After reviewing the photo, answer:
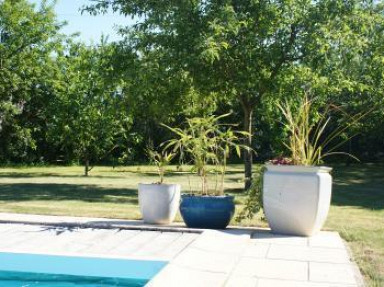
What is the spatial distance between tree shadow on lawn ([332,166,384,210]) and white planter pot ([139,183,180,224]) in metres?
4.90

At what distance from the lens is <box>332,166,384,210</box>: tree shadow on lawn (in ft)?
37.8

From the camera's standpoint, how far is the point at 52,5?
76.9 feet

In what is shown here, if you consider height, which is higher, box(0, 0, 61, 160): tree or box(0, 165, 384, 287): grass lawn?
box(0, 0, 61, 160): tree

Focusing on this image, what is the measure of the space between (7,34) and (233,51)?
12.9 m

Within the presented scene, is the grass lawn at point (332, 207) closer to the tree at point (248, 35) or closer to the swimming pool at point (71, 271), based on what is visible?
the swimming pool at point (71, 271)

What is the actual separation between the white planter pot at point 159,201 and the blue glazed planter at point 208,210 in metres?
0.30

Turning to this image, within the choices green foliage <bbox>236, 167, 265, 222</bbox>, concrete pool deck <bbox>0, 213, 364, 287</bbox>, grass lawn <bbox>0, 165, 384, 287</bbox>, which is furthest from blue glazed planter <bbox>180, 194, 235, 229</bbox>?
grass lawn <bbox>0, 165, 384, 287</bbox>

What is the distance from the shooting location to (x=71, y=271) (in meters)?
4.91

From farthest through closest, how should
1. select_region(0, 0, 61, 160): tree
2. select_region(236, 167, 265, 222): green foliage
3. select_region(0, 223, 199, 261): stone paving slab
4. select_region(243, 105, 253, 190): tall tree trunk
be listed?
select_region(0, 0, 61, 160): tree < select_region(243, 105, 253, 190): tall tree trunk < select_region(236, 167, 265, 222): green foliage < select_region(0, 223, 199, 261): stone paving slab

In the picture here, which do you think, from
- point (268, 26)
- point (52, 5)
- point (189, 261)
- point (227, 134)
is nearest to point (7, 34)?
point (52, 5)

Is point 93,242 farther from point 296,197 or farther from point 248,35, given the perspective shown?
point 248,35

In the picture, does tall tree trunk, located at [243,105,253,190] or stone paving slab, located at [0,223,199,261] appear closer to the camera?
stone paving slab, located at [0,223,199,261]

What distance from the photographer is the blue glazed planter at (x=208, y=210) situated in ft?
22.3

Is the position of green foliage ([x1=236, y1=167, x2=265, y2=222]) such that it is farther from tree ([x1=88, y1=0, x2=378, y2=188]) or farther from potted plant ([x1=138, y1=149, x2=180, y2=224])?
tree ([x1=88, y1=0, x2=378, y2=188])
